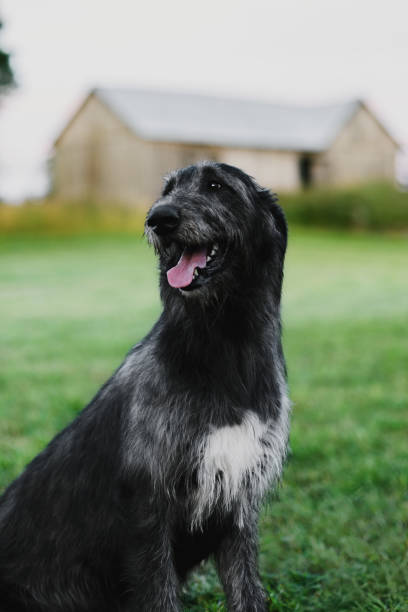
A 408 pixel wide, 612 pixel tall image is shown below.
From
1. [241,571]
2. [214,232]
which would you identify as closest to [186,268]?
[214,232]

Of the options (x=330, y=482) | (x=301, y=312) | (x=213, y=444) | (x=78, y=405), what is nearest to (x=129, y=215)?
(x=301, y=312)

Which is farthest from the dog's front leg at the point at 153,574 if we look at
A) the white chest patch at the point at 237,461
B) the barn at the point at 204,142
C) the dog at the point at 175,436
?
the barn at the point at 204,142

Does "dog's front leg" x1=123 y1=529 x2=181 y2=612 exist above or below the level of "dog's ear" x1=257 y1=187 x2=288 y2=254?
below

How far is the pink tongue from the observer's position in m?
2.79

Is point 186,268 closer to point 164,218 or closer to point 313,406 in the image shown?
point 164,218

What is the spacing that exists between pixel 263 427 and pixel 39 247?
965 inches

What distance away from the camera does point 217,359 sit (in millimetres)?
2869

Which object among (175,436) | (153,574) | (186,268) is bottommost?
(153,574)

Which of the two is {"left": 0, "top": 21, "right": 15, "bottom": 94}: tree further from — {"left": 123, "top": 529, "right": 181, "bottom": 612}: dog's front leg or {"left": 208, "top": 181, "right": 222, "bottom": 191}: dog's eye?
{"left": 123, "top": 529, "right": 181, "bottom": 612}: dog's front leg

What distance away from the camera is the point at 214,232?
2854mm

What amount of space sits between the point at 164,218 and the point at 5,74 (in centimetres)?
2968

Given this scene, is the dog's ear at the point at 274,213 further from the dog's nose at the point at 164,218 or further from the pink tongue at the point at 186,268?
the dog's nose at the point at 164,218

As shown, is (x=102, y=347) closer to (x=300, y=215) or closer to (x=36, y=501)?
(x=36, y=501)

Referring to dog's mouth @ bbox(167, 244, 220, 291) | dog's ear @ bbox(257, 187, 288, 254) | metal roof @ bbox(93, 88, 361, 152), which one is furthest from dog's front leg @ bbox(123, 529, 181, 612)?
metal roof @ bbox(93, 88, 361, 152)
